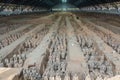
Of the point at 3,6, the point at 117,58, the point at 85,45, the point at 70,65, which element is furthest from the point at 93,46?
the point at 3,6

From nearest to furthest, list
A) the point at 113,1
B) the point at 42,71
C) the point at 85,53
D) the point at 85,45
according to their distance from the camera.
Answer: the point at 42,71 < the point at 85,53 < the point at 85,45 < the point at 113,1

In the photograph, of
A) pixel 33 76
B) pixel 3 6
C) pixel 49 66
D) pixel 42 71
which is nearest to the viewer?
pixel 33 76

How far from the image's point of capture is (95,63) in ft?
17.2

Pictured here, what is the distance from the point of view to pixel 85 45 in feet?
24.3

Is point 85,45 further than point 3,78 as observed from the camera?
Yes

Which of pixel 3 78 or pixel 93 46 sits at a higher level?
pixel 3 78

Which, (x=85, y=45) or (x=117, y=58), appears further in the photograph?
(x=85, y=45)

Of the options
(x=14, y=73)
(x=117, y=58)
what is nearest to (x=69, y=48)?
(x=117, y=58)

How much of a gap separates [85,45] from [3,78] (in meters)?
4.45

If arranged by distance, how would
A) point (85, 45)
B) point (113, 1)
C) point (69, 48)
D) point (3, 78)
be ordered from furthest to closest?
point (113, 1), point (85, 45), point (69, 48), point (3, 78)

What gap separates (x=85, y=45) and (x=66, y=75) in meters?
3.22

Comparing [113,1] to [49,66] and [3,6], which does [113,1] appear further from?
[49,66]

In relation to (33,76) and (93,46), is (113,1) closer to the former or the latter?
(93,46)

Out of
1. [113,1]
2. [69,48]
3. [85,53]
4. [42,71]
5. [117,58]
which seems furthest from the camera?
[113,1]
